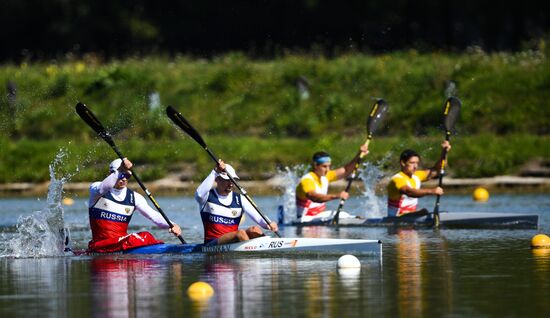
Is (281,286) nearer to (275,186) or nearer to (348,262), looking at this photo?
A: (348,262)

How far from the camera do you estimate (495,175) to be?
35.2 metres

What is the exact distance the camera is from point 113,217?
20.8m

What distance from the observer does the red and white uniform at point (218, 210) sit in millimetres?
20516

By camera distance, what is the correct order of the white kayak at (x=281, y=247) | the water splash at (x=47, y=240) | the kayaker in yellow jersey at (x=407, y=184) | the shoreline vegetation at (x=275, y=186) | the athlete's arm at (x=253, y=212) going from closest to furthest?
the white kayak at (x=281, y=247), the athlete's arm at (x=253, y=212), the water splash at (x=47, y=240), the kayaker in yellow jersey at (x=407, y=184), the shoreline vegetation at (x=275, y=186)

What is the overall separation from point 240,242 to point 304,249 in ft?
3.43

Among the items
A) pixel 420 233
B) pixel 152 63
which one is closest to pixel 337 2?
pixel 152 63

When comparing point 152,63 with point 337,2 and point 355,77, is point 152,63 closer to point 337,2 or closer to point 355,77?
point 355,77

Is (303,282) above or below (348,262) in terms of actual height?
below

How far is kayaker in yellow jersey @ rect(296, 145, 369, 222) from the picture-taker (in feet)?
87.5

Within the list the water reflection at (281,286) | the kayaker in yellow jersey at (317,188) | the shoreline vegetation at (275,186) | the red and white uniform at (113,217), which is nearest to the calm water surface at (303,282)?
the water reflection at (281,286)

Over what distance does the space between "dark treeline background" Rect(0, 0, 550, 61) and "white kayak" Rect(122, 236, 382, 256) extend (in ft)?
117

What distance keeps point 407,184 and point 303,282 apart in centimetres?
990

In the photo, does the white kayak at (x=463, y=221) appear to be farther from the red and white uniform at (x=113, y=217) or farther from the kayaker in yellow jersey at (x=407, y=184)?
the red and white uniform at (x=113, y=217)

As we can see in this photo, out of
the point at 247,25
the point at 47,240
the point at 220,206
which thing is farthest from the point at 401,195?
the point at 247,25
